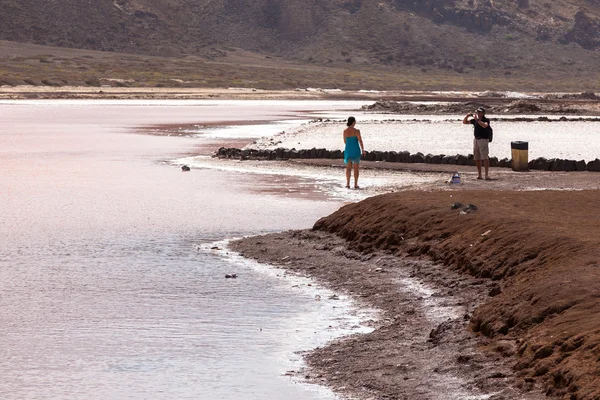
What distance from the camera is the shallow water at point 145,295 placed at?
9562 mm

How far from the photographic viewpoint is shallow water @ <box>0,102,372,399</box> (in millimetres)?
9562

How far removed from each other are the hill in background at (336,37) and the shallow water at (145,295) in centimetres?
12825

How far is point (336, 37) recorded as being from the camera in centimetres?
18250

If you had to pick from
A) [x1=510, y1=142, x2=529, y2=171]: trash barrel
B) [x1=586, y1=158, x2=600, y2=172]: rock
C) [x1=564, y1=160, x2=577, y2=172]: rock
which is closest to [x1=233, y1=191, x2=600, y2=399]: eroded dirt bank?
[x1=586, y1=158, x2=600, y2=172]: rock

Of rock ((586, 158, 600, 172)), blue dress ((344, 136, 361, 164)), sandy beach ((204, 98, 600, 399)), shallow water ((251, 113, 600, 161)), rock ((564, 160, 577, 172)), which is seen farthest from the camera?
shallow water ((251, 113, 600, 161))

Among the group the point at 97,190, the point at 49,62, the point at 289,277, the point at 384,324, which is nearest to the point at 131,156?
the point at 97,190

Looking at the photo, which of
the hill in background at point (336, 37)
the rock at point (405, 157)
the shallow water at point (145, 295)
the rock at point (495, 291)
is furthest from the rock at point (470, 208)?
the hill in background at point (336, 37)

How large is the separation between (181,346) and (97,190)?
45.7 feet

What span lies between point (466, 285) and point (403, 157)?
1817 cm

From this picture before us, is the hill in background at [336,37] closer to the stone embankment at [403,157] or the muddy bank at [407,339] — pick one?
the stone embankment at [403,157]

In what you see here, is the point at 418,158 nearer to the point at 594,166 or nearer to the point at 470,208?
the point at 594,166

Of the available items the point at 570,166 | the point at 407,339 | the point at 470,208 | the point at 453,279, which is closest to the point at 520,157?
the point at 570,166

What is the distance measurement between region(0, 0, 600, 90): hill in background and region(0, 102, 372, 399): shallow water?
128254 millimetres

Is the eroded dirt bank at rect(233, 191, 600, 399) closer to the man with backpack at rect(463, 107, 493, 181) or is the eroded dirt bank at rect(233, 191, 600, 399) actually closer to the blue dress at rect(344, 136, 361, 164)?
the man with backpack at rect(463, 107, 493, 181)
